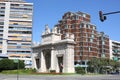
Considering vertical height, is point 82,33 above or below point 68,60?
above

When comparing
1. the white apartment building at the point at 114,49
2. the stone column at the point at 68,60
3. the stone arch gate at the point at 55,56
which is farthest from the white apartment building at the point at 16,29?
the stone column at the point at 68,60

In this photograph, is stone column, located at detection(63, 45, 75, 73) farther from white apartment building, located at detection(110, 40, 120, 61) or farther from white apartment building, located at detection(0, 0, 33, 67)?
white apartment building, located at detection(110, 40, 120, 61)

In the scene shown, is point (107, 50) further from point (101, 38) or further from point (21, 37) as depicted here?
point (21, 37)

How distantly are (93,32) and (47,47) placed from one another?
149ft

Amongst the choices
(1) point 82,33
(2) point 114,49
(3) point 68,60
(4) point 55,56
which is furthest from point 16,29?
(3) point 68,60

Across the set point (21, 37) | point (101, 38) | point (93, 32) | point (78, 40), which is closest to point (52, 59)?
point (78, 40)

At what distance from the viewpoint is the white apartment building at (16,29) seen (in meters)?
122

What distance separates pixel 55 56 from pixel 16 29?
70.4 metres

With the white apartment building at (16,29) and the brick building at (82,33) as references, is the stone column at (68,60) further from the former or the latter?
the white apartment building at (16,29)

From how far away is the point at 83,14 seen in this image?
104188 mm

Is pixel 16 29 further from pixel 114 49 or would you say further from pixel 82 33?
pixel 114 49

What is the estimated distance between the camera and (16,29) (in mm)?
125688

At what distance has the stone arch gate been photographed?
178ft

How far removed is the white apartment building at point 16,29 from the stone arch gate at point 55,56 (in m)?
52.4
